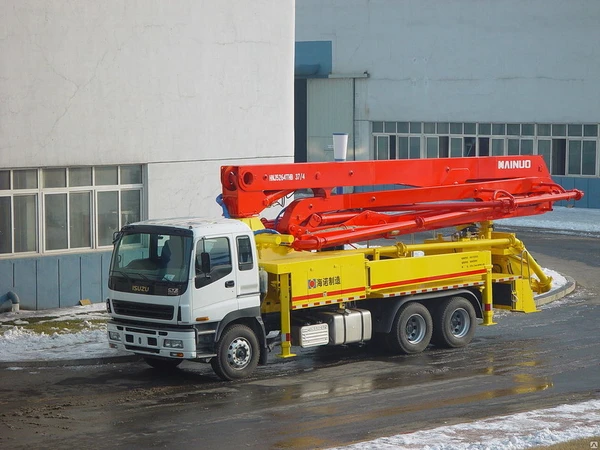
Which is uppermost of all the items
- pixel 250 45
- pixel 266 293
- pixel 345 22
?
pixel 345 22

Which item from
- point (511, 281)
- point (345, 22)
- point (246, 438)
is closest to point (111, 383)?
point (246, 438)

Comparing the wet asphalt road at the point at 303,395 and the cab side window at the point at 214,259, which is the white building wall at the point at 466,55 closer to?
the wet asphalt road at the point at 303,395

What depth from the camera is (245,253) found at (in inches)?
644

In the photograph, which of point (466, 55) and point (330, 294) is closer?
point (330, 294)

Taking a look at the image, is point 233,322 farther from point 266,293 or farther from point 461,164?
point 461,164

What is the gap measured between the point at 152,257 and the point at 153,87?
25.6 ft

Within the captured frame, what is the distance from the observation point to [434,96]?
156ft

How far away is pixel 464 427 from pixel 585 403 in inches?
83.3

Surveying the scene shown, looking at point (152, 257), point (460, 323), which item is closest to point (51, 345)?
point (152, 257)

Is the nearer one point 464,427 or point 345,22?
point 464,427

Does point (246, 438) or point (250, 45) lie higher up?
point (250, 45)

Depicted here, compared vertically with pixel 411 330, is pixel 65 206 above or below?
above

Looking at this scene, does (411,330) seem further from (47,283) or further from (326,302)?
(47,283)

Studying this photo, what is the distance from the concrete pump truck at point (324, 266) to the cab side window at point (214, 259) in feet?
0.05
